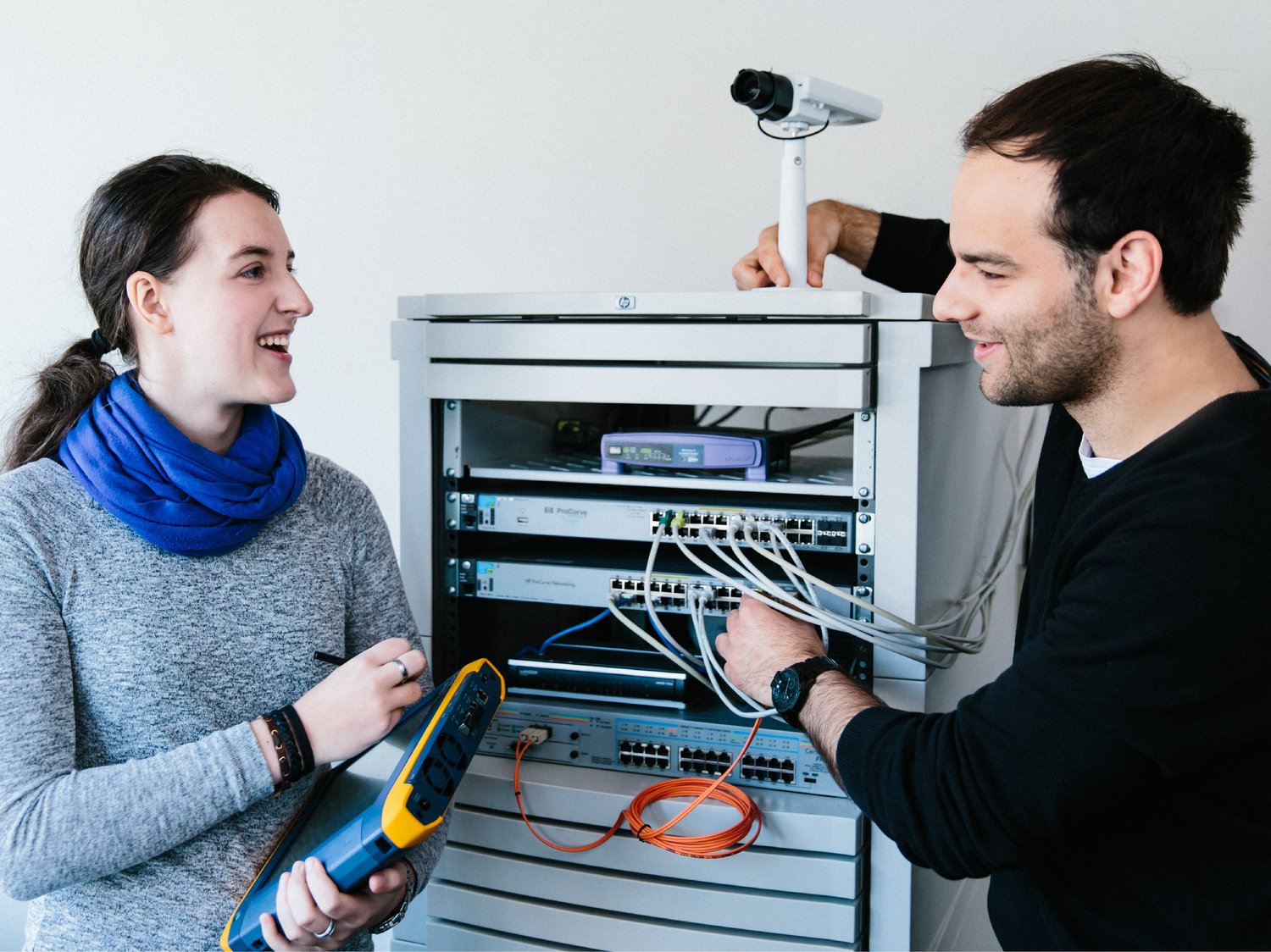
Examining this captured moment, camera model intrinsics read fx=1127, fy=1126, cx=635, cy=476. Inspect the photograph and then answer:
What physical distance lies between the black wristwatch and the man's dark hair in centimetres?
48

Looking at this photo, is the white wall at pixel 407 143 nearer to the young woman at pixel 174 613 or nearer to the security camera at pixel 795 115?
the security camera at pixel 795 115

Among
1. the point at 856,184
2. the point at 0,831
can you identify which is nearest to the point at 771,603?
the point at 0,831

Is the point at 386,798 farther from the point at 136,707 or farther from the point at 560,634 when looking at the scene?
the point at 560,634

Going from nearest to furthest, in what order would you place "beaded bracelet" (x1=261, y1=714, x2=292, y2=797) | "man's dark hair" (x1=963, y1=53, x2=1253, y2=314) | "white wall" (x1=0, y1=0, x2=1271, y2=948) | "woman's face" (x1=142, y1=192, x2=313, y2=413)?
"man's dark hair" (x1=963, y1=53, x2=1253, y2=314) → "beaded bracelet" (x1=261, y1=714, x2=292, y2=797) → "woman's face" (x1=142, y1=192, x2=313, y2=413) → "white wall" (x1=0, y1=0, x2=1271, y2=948)

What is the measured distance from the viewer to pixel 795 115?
1404mm

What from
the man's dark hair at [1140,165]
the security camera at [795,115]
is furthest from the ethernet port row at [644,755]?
the man's dark hair at [1140,165]

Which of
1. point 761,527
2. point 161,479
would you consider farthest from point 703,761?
point 161,479

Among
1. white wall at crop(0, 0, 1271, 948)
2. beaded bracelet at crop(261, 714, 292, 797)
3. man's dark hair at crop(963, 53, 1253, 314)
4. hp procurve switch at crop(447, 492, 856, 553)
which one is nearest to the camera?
man's dark hair at crop(963, 53, 1253, 314)

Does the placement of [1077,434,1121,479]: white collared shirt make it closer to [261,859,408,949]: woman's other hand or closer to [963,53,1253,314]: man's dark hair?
[963,53,1253,314]: man's dark hair

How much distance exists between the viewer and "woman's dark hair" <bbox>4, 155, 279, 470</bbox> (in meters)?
1.23

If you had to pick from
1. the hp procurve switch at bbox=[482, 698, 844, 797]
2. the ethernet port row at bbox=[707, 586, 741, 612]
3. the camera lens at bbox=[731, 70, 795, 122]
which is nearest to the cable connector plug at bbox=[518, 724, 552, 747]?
the hp procurve switch at bbox=[482, 698, 844, 797]

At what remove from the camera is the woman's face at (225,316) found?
48.8 inches

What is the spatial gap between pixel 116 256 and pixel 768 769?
952mm

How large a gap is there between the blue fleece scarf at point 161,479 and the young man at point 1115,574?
651 mm
